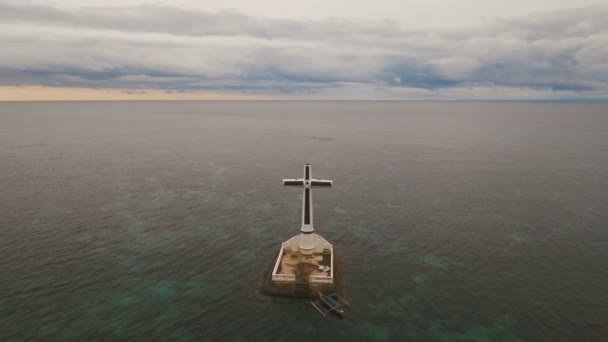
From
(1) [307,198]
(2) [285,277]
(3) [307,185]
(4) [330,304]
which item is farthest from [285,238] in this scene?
(4) [330,304]

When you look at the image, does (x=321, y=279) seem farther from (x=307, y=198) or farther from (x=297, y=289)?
(x=307, y=198)

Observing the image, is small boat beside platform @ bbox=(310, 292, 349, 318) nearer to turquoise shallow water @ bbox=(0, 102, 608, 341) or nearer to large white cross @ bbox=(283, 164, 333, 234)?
turquoise shallow water @ bbox=(0, 102, 608, 341)

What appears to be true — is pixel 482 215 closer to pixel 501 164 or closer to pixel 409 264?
pixel 409 264

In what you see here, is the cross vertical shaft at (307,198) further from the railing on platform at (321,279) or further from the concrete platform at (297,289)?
the concrete platform at (297,289)

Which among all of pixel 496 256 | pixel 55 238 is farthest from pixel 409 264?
pixel 55 238

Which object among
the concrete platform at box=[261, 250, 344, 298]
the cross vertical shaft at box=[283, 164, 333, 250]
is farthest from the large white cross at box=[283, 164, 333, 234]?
the concrete platform at box=[261, 250, 344, 298]
